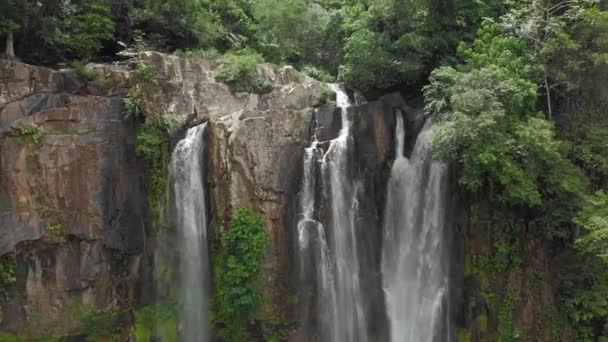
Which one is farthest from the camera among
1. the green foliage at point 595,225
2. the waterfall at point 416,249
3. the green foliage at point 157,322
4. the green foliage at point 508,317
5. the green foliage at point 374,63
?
the green foliage at point 374,63

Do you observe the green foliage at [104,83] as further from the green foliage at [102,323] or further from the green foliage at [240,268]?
the green foliage at [102,323]

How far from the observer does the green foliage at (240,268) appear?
47.6 feet

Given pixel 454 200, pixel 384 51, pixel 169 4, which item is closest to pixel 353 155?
pixel 454 200

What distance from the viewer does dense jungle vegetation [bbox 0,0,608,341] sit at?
44.7 feet

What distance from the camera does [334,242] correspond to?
15.5m

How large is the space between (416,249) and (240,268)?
556 centimetres

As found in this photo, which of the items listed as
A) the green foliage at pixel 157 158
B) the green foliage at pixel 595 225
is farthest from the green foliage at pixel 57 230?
the green foliage at pixel 595 225

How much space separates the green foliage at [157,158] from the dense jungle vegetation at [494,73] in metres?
3.79

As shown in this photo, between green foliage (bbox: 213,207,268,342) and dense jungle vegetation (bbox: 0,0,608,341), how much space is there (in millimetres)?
5828

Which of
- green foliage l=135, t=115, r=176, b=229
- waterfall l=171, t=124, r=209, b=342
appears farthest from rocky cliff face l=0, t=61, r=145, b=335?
waterfall l=171, t=124, r=209, b=342

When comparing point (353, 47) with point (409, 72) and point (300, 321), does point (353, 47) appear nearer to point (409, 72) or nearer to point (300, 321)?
point (409, 72)

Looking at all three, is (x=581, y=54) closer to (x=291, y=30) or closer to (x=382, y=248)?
(x=382, y=248)

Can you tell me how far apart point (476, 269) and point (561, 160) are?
13.1ft

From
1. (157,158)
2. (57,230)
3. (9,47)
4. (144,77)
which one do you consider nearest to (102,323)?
(57,230)
